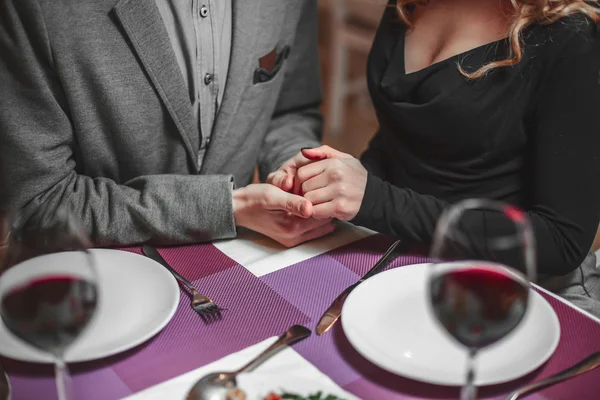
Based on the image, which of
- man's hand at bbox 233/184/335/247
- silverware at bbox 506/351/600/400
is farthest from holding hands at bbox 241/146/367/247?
silverware at bbox 506/351/600/400

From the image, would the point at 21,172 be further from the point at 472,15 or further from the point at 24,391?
the point at 472,15

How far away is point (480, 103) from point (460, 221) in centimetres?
56

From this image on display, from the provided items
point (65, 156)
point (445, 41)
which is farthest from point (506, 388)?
point (65, 156)

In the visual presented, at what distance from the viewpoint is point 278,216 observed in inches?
43.9

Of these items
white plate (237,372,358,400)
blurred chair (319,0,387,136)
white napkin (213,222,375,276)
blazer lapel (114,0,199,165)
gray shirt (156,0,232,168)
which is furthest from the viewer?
blurred chair (319,0,387,136)

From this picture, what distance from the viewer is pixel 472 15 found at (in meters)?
1.27

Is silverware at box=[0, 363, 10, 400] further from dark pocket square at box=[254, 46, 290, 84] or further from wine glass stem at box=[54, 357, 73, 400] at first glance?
dark pocket square at box=[254, 46, 290, 84]

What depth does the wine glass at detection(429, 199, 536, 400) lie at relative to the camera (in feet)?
2.10

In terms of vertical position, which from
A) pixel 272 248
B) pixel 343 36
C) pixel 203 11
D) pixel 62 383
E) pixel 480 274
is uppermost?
pixel 203 11

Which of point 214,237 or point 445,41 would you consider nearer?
point 214,237

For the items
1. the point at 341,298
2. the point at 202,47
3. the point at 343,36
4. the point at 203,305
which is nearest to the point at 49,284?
the point at 203,305

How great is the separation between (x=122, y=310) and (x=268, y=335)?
0.21m

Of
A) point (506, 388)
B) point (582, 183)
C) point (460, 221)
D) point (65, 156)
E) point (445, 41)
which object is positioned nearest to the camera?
point (460, 221)

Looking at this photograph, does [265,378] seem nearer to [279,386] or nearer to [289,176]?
[279,386]
